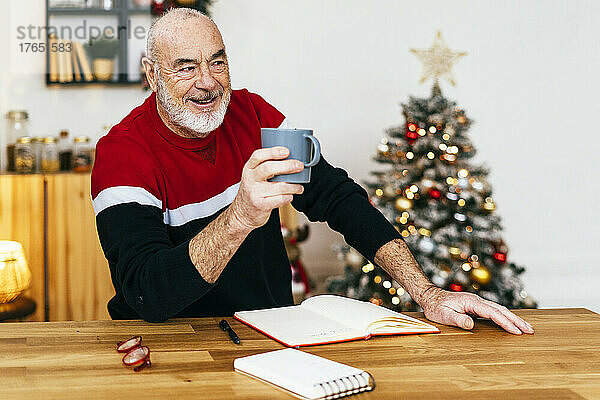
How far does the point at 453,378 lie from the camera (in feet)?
3.77

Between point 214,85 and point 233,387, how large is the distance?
1.00 meters

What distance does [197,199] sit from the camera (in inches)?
73.0

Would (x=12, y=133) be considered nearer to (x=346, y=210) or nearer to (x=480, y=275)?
(x=346, y=210)

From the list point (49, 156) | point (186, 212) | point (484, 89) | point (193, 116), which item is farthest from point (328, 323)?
point (484, 89)

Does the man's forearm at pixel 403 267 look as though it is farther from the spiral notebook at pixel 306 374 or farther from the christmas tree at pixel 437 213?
the christmas tree at pixel 437 213

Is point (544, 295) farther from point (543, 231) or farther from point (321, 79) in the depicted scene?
point (321, 79)

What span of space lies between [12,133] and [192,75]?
2035mm

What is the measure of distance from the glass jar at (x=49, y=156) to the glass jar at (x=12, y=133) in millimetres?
159

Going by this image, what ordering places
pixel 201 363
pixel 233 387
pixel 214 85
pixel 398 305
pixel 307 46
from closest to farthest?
pixel 233 387 < pixel 201 363 < pixel 214 85 < pixel 398 305 < pixel 307 46

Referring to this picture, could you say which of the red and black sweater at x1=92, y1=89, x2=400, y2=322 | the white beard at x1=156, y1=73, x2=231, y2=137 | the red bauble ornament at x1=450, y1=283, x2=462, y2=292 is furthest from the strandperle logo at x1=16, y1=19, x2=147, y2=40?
the red bauble ornament at x1=450, y1=283, x2=462, y2=292

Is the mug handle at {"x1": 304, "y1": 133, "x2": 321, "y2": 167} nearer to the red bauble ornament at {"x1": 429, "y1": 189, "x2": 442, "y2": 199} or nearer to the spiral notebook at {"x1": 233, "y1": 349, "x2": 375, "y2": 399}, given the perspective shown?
the spiral notebook at {"x1": 233, "y1": 349, "x2": 375, "y2": 399}

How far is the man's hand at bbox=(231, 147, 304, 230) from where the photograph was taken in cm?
119

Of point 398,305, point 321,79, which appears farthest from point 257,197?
point 321,79

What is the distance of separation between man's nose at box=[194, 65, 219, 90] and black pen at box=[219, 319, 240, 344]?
690 millimetres
